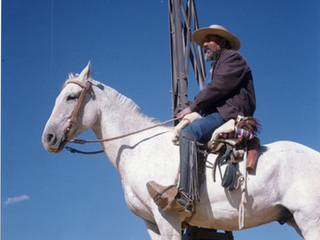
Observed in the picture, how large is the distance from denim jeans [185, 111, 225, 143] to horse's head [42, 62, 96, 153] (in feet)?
4.60

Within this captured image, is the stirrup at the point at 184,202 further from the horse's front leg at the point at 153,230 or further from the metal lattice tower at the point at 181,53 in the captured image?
the metal lattice tower at the point at 181,53

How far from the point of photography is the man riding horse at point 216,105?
16.1 feet

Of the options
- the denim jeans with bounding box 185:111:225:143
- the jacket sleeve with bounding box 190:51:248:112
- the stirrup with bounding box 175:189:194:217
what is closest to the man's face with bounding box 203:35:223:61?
the jacket sleeve with bounding box 190:51:248:112

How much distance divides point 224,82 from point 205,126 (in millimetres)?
595

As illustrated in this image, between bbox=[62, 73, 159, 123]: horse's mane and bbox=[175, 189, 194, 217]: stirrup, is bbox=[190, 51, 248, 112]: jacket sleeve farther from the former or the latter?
bbox=[175, 189, 194, 217]: stirrup

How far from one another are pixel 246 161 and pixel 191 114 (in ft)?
3.11

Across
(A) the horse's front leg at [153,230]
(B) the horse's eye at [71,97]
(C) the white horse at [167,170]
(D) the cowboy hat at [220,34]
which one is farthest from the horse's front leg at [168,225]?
(D) the cowboy hat at [220,34]

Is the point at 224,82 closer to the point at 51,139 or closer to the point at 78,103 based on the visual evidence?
the point at 78,103

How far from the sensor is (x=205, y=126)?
205 inches

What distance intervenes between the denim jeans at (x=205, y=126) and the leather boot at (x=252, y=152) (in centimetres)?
46

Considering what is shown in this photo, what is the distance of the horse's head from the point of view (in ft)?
17.8

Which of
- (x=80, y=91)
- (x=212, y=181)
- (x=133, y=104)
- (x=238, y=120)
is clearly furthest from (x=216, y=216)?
(x=80, y=91)

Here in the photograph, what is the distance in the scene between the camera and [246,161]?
493 cm

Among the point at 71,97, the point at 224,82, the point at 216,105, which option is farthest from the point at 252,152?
the point at 71,97
